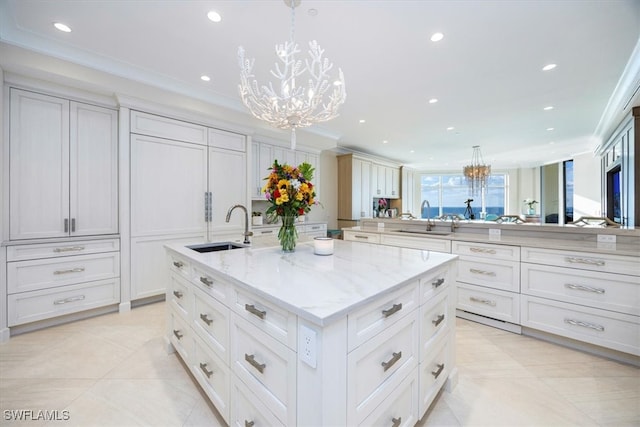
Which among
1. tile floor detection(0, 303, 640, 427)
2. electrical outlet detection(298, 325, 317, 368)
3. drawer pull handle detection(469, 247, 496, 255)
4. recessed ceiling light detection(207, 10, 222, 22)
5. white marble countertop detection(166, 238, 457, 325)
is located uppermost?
recessed ceiling light detection(207, 10, 222, 22)

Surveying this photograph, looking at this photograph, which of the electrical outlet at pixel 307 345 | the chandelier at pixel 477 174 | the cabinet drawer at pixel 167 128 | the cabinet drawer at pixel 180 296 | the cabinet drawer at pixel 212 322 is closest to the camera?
the electrical outlet at pixel 307 345

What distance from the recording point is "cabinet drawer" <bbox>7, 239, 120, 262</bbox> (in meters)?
2.41

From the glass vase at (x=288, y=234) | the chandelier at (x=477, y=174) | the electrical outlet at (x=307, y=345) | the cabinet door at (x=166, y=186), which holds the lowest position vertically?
the electrical outlet at (x=307, y=345)

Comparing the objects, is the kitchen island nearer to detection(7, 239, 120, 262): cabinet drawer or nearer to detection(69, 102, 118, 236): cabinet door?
detection(7, 239, 120, 262): cabinet drawer

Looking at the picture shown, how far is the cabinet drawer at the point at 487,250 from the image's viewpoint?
2.42 m

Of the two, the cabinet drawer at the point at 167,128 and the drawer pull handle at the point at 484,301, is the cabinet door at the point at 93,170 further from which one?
the drawer pull handle at the point at 484,301

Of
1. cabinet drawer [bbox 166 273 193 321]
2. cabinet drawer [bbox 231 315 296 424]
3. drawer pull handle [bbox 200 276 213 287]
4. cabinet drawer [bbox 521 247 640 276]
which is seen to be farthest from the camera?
cabinet drawer [bbox 521 247 640 276]

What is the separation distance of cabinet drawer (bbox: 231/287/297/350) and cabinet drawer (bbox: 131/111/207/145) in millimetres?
2888

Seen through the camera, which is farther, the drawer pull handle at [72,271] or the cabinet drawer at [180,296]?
the drawer pull handle at [72,271]

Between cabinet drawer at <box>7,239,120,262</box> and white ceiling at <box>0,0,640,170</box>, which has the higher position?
white ceiling at <box>0,0,640,170</box>

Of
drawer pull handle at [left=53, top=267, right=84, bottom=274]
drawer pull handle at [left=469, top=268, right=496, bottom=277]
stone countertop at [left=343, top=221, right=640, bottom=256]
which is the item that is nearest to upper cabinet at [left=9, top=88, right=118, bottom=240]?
drawer pull handle at [left=53, top=267, right=84, bottom=274]

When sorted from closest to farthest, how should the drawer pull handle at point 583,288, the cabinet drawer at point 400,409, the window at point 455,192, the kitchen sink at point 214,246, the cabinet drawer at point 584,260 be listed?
the cabinet drawer at point 400,409, the cabinet drawer at point 584,260, the drawer pull handle at point 583,288, the kitchen sink at point 214,246, the window at point 455,192

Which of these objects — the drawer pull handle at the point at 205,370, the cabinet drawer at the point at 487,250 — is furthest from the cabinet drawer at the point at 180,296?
the cabinet drawer at the point at 487,250

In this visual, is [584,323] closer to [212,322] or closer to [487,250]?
[487,250]
